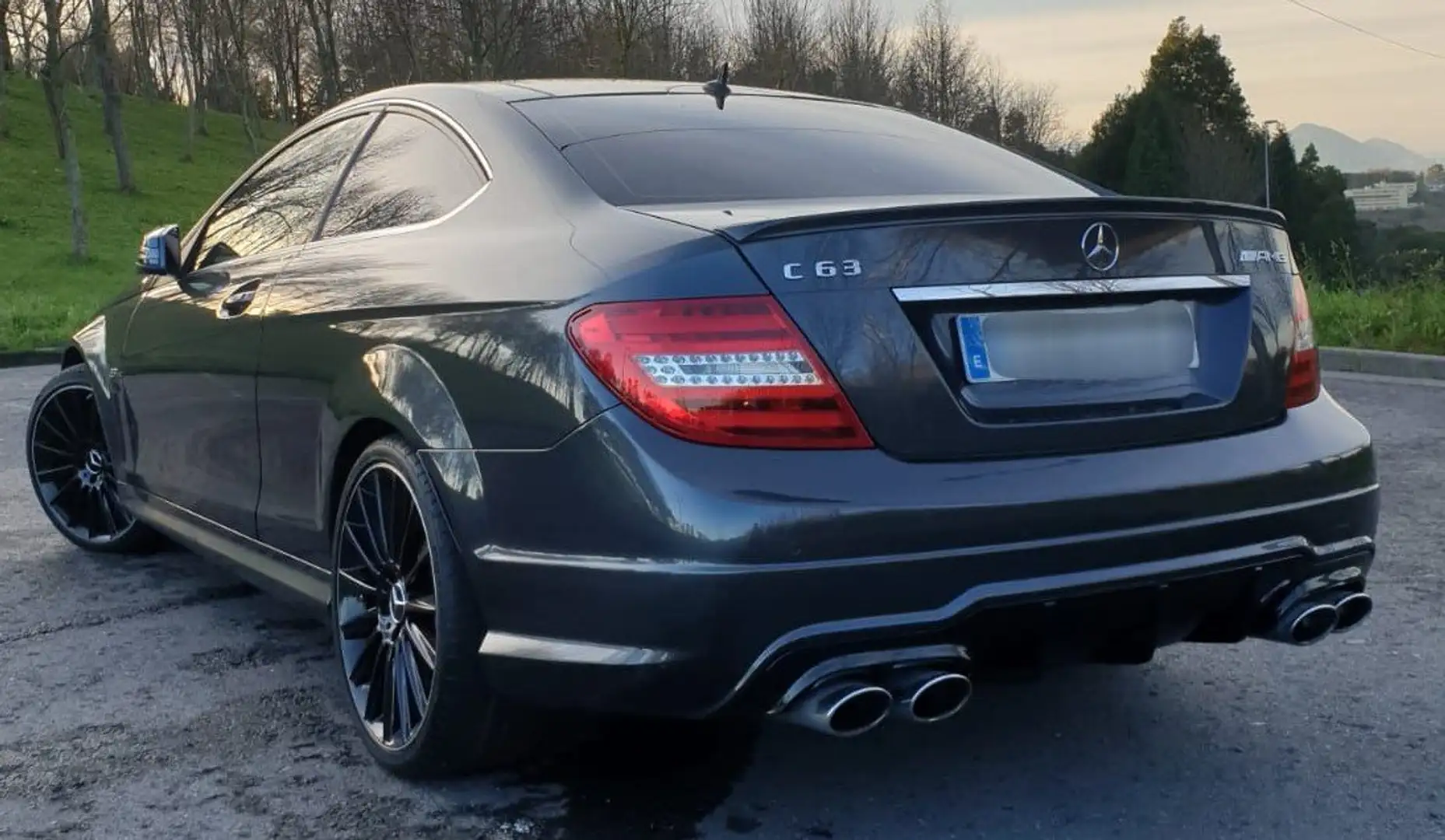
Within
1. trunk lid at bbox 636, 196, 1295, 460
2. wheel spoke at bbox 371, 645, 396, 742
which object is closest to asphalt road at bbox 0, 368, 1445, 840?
wheel spoke at bbox 371, 645, 396, 742

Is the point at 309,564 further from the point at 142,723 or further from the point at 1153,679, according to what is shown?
the point at 1153,679

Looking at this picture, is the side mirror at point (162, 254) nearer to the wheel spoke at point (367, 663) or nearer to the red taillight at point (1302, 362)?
the wheel spoke at point (367, 663)

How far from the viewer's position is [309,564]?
3.48 metres

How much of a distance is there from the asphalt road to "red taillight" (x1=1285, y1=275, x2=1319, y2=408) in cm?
78

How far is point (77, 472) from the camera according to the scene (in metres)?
5.38

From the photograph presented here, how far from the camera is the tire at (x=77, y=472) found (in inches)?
206

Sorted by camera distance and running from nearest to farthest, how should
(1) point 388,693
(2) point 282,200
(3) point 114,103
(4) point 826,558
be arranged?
1. (4) point 826,558
2. (1) point 388,693
3. (2) point 282,200
4. (3) point 114,103

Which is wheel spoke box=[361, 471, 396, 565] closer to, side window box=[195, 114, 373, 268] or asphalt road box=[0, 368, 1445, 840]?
asphalt road box=[0, 368, 1445, 840]

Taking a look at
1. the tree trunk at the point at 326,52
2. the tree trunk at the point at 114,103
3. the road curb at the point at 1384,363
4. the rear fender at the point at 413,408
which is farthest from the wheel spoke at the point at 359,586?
the tree trunk at the point at 114,103

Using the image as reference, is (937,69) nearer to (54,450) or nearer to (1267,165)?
(1267,165)

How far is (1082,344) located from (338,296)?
169cm

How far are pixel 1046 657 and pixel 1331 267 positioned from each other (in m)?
13.7

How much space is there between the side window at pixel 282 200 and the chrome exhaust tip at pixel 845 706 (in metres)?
2.07

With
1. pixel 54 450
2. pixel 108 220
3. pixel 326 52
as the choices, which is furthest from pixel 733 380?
pixel 108 220
